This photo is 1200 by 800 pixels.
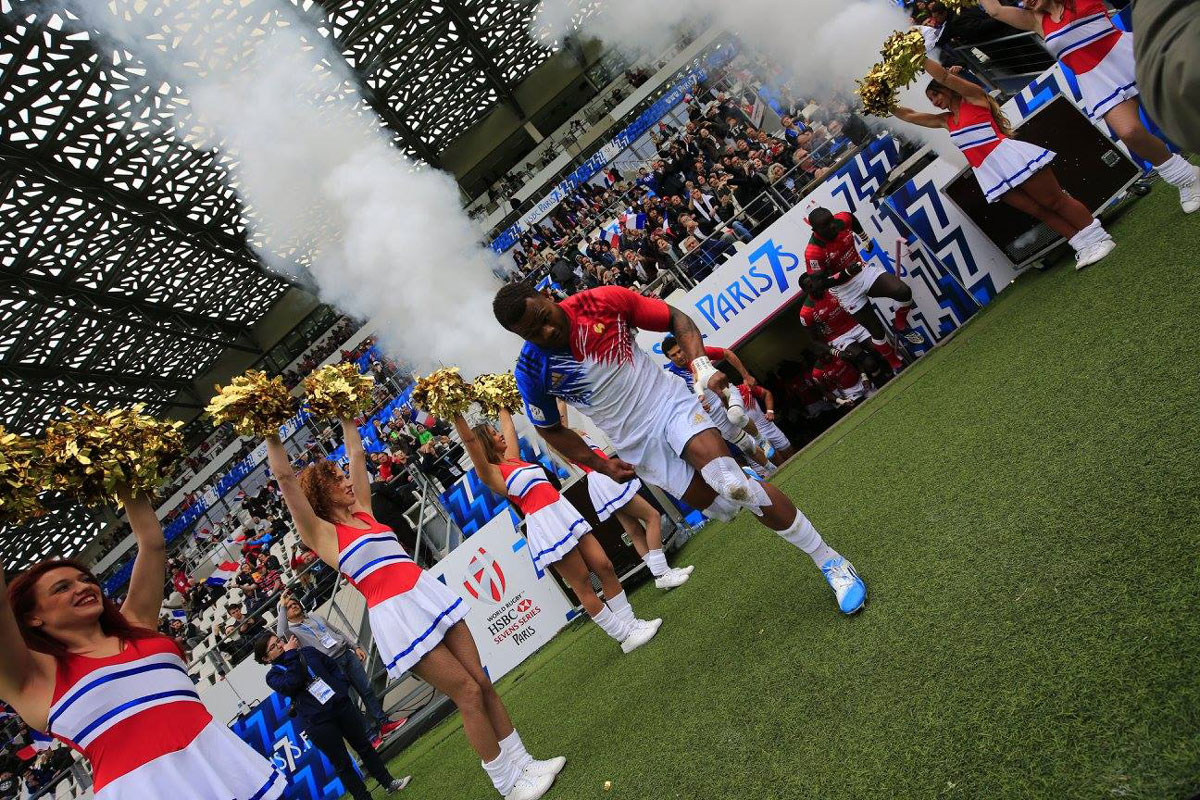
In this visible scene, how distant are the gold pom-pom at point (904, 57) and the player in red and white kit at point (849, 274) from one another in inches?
64.3

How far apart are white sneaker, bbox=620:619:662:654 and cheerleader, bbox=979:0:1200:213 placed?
167 inches

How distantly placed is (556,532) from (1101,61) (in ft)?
15.7

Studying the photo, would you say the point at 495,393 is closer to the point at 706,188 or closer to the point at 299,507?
the point at 299,507

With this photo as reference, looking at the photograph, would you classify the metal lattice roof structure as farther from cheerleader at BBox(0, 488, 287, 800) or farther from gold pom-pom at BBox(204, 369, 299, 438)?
cheerleader at BBox(0, 488, 287, 800)

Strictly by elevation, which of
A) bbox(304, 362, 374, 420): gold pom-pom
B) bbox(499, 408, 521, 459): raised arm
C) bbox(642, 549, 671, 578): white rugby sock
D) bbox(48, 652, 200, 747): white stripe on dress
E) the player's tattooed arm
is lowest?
bbox(642, 549, 671, 578): white rugby sock

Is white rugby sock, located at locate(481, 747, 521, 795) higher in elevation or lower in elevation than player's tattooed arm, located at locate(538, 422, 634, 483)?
lower

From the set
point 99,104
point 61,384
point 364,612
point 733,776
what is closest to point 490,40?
point 99,104

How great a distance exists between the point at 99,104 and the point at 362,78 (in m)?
8.76

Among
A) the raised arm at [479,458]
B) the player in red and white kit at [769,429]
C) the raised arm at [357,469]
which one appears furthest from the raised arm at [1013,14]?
the raised arm at [357,469]

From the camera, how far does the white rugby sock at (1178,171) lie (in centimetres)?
434

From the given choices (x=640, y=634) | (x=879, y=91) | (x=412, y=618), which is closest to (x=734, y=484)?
(x=412, y=618)

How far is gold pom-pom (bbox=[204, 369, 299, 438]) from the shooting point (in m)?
3.25

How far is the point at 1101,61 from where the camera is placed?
15.1ft

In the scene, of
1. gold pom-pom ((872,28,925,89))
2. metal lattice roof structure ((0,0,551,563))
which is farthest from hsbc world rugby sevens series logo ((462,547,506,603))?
metal lattice roof structure ((0,0,551,563))
